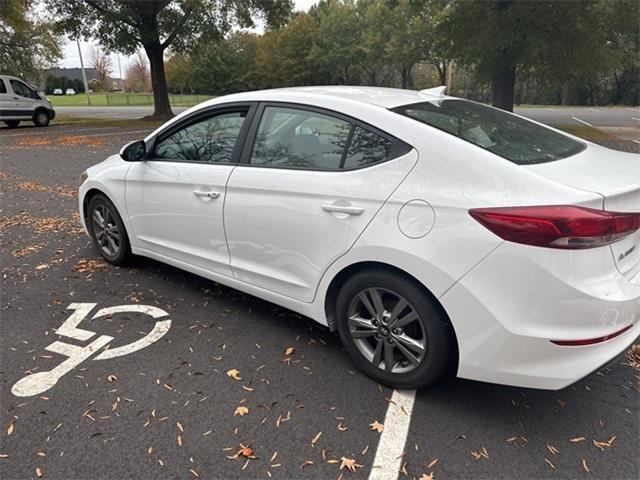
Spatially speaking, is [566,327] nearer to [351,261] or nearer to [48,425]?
[351,261]

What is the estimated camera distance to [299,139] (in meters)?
3.06

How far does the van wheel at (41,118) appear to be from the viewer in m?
20.5

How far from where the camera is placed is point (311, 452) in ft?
7.57

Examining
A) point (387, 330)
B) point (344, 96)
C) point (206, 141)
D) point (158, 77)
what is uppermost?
point (158, 77)

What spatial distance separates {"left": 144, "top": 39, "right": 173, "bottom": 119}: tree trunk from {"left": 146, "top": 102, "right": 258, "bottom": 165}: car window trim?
64.3ft

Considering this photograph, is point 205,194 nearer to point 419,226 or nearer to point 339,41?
point 419,226

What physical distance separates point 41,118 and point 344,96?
2197 cm

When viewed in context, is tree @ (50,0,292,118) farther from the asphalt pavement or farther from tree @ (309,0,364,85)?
tree @ (309,0,364,85)

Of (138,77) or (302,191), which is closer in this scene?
(302,191)

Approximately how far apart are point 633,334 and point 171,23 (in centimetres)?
2206

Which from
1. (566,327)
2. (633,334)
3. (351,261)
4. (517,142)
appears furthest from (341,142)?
(633,334)

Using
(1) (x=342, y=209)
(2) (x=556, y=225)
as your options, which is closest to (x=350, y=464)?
(1) (x=342, y=209)

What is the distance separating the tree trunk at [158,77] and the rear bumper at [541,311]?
72.4ft

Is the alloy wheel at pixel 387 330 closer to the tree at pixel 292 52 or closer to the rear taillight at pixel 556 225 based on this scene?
the rear taillight at pixel 556 225
